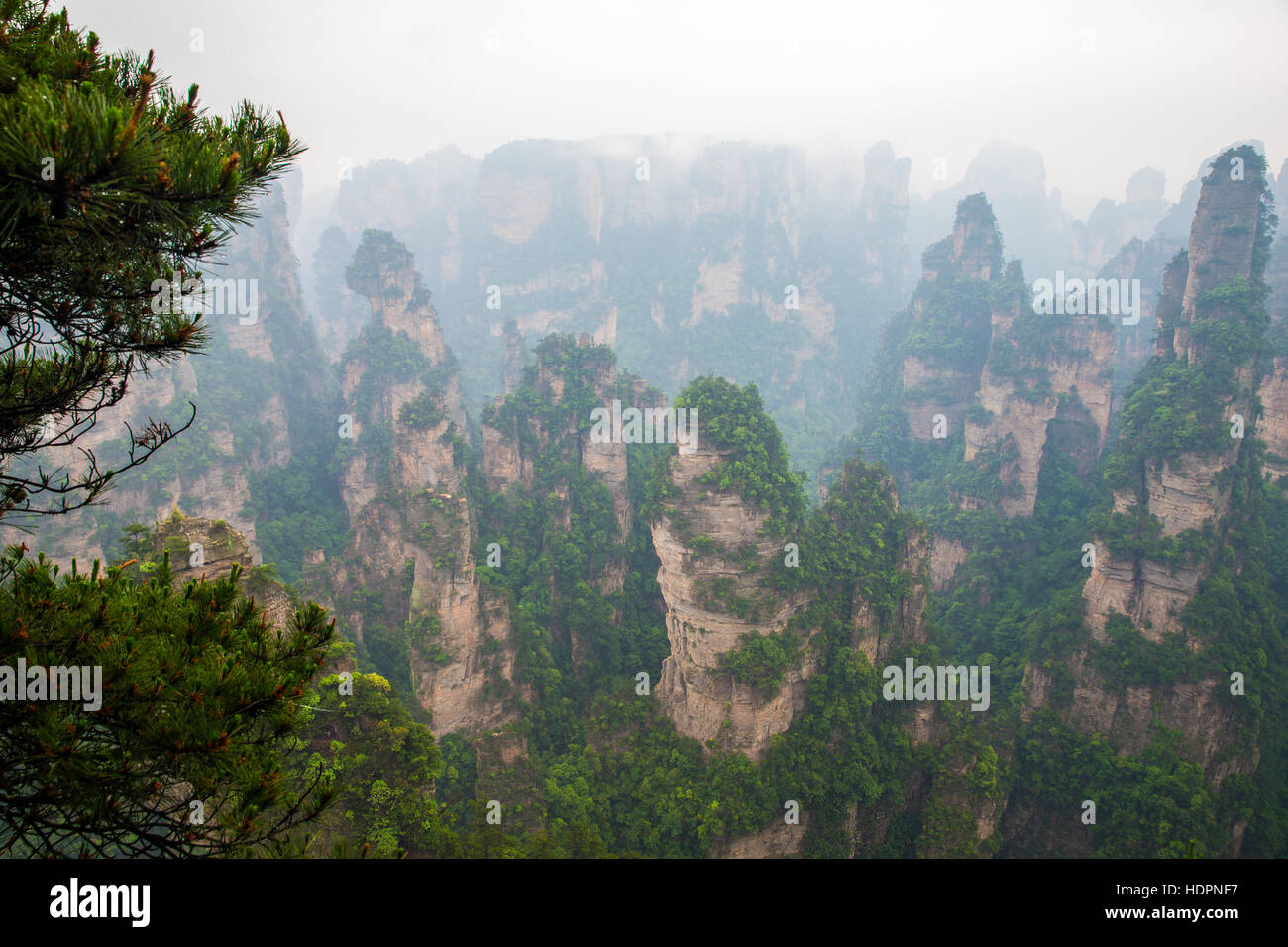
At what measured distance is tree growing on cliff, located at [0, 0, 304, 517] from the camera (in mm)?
3166

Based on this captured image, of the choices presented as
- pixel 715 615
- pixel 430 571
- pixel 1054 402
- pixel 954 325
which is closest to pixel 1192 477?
pixel 1054 402

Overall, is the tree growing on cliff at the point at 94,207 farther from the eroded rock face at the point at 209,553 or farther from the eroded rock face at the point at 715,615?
the eroded rock face at the point at 715,615

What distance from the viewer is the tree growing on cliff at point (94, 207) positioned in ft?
10.4

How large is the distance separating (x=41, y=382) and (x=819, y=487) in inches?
1694

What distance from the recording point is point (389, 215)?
273 feet

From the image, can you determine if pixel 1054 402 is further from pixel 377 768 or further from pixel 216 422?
pixel 216 422

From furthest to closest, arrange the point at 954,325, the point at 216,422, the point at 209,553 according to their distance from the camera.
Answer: the point at 954,325
the point at 216,422
the point at 209,553

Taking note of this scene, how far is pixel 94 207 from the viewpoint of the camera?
3520 millimetres

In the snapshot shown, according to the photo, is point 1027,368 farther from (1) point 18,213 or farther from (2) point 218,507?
(2) point 218,507

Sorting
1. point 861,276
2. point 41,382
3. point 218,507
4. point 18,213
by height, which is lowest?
point 218,507

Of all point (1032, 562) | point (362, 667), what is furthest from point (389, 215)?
point (1032, 562)

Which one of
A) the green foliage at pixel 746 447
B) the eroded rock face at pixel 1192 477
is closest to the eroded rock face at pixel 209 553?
the green foliage at pixel 746 447

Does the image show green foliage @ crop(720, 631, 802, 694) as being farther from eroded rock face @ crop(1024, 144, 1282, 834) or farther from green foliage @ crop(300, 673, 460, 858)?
eroded rock face @ crop(1024, 144, 1282, 834)
